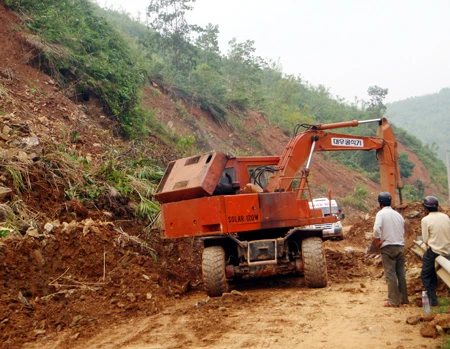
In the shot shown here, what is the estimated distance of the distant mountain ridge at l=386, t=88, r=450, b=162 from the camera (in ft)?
380

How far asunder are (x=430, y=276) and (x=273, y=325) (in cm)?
227

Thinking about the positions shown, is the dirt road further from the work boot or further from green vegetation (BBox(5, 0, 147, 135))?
green vegetation (BBox(5, 0, 147, 135))

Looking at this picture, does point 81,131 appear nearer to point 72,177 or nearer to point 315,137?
point 72,177

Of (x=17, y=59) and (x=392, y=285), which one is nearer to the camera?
(x=392, y=285)

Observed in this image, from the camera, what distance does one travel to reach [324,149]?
1252 centimetres

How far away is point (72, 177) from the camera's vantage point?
40.5ft

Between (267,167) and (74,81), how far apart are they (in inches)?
348

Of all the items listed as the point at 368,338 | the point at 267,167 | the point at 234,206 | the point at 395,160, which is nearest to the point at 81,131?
the point at 267,167

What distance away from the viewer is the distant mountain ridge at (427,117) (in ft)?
380

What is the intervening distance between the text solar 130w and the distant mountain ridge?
98292 mm

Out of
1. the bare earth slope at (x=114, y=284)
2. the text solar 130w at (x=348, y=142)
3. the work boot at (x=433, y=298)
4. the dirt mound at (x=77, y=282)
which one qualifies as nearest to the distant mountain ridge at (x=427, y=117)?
the text solar 130w at (x=348, y=142)

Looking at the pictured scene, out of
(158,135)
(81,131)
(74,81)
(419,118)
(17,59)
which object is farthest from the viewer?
(419,118)

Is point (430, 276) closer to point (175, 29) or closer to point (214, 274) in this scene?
point (214, 274)

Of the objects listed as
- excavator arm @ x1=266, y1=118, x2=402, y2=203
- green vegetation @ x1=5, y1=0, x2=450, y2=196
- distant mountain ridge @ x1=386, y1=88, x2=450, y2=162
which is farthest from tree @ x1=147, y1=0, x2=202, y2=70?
distant mountain ridge @ x1=386, y1=88, x2=450, y2=162
